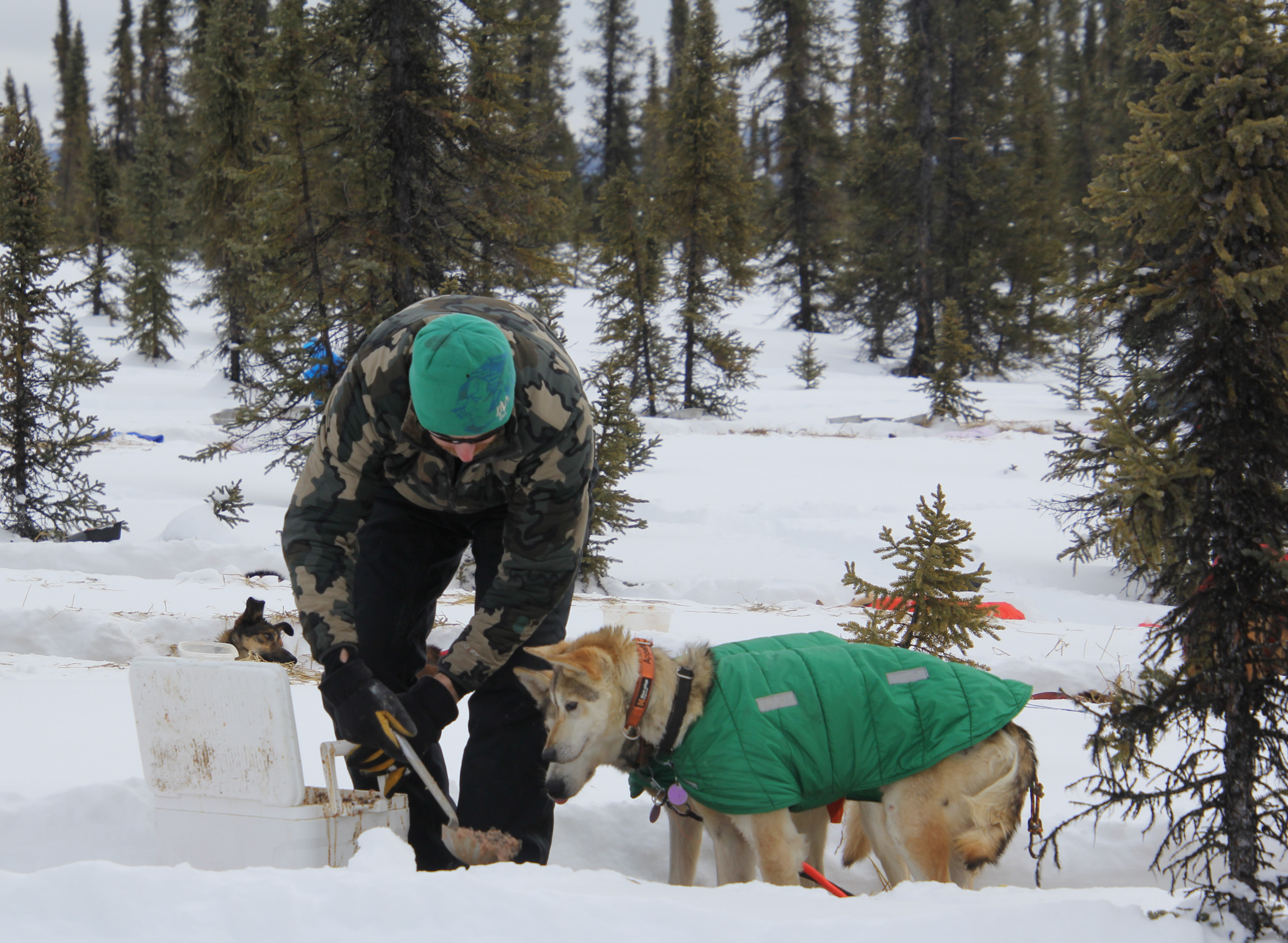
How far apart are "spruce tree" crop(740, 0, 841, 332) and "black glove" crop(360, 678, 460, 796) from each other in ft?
96.1

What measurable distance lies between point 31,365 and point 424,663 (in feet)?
33.1

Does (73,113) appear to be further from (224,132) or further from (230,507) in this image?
(230,507)

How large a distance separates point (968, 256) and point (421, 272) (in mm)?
19770

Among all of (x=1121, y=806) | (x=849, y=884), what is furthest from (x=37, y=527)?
(x=1121, y=806)

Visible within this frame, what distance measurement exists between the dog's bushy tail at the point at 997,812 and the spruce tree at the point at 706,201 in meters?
18.5

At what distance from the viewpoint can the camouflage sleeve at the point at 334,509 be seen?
314 centimetres

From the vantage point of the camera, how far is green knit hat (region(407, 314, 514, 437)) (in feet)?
8.57

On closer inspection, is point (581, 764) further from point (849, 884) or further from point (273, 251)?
point (273, 251)

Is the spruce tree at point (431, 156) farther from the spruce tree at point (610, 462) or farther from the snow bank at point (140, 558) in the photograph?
the snow bank at point (140, 558)

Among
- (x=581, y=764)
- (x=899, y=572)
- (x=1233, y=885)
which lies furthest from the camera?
(x=899, y=572)

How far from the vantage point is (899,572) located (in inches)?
376

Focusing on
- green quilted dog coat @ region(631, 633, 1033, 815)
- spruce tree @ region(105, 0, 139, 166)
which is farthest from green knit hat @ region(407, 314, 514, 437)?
spruce tree @ region(105, 0, 139, 166)

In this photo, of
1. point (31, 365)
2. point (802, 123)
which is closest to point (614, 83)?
point (802, 123)

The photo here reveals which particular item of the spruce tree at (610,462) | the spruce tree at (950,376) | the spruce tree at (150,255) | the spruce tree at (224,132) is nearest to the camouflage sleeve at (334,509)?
the spruce tree at (610,462)
